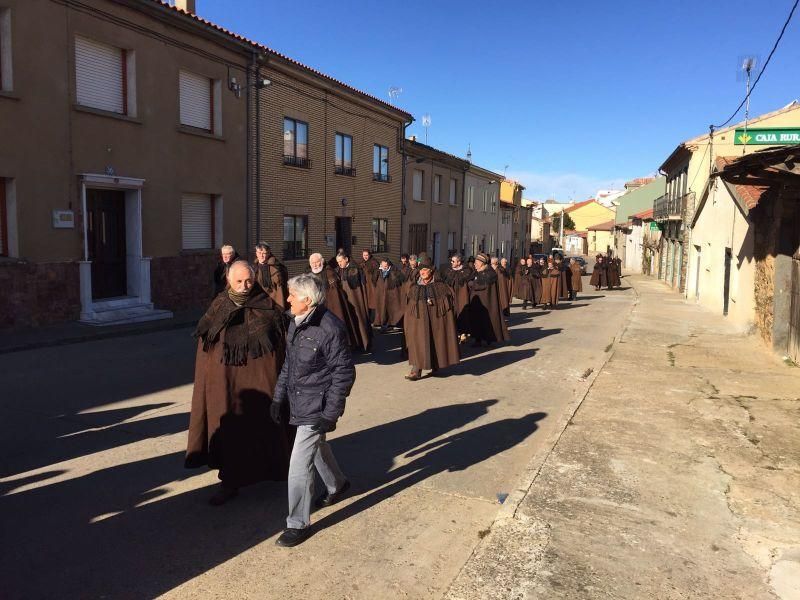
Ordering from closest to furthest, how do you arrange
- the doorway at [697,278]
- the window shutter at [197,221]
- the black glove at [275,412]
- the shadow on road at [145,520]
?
the shadow on road at [145,520], the black glove at [275,412], the window shutter at [197,221], the doorway at [697,278]

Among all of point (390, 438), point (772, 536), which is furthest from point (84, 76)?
point (772, 536)

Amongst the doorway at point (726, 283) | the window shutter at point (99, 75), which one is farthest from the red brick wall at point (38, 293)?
the doorway at point (726, 283)

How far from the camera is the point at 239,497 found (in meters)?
4.71

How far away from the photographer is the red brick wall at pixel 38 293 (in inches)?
441

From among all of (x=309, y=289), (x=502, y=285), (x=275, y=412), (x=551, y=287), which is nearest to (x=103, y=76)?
(x=502, y=285)

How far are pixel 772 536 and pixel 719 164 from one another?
12.4 metres

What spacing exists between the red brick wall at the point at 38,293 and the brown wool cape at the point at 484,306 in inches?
304

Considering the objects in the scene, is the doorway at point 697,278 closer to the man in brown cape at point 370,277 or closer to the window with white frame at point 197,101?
the man in brown cape at point 370,277

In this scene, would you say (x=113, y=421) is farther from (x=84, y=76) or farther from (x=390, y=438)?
(x=84, y=76)

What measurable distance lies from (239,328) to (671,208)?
115 feet

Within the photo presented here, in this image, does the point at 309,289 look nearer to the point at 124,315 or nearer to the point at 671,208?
the point at 124,315

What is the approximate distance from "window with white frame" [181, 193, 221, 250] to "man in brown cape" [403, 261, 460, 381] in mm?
8736

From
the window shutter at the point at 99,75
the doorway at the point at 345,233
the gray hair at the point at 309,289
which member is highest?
the window shutter at the point at 99,75

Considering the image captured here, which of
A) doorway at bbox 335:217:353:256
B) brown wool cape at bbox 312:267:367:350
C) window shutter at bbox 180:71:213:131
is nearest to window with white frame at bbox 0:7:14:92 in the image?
window shutter at bbox 180:71:213:131
